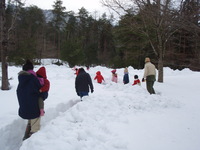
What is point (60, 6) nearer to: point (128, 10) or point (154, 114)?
point (128, 10)

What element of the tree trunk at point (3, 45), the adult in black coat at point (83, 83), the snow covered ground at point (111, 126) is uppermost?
the tree trunk at point (3, 45)

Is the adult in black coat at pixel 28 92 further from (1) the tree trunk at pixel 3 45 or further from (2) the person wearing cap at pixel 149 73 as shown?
(2) the person wearing cap at pixel 149 73

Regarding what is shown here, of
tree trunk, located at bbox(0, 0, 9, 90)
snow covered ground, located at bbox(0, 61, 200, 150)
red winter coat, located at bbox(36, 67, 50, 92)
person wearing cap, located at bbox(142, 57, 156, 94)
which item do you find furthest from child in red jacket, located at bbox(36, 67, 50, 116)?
person wearing cap, located at bbox(142, 57, 156, 94)

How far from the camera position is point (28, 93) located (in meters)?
3.55

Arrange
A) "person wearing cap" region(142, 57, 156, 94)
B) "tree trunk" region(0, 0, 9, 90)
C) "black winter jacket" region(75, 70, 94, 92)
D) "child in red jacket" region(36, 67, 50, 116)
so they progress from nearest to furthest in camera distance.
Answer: "child in red jacket" region(36, 67, 50, 116) < "black winter jacket" region(75, 70, 94, 92) < "tree trunk" region(0, 0, 9, 90) < "person wearing cap" region(142, 57, 156, 94)

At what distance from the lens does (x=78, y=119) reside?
4199 mm

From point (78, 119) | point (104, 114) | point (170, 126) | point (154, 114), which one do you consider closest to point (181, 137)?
point (170, 126)

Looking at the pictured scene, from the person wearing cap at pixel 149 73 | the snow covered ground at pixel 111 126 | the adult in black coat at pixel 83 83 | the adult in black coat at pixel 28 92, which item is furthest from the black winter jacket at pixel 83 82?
the person wearing cap at pixel 149 73

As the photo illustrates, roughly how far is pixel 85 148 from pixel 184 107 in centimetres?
473

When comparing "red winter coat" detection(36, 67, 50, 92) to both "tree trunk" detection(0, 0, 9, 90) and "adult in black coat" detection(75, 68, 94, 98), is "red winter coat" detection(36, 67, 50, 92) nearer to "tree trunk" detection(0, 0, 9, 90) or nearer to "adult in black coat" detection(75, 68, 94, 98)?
"adult in black coat" detection(75, 68, 94, 98)

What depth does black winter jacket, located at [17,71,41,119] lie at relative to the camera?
11.6 ft

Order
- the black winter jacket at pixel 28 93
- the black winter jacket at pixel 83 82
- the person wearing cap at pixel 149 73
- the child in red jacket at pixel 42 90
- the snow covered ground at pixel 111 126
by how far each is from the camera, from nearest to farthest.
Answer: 1. the snow covered ground at pixel 111 126
2. the black winter jacket at pixel 28 93
3. the child in red jacket at pixel 42 90
4. the black winter jacket at pixel 83 82
5. the person wearing cap at pixel 149 73

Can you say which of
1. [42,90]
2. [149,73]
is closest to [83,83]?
[42,90]

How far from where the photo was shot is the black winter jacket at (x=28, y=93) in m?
3.54
